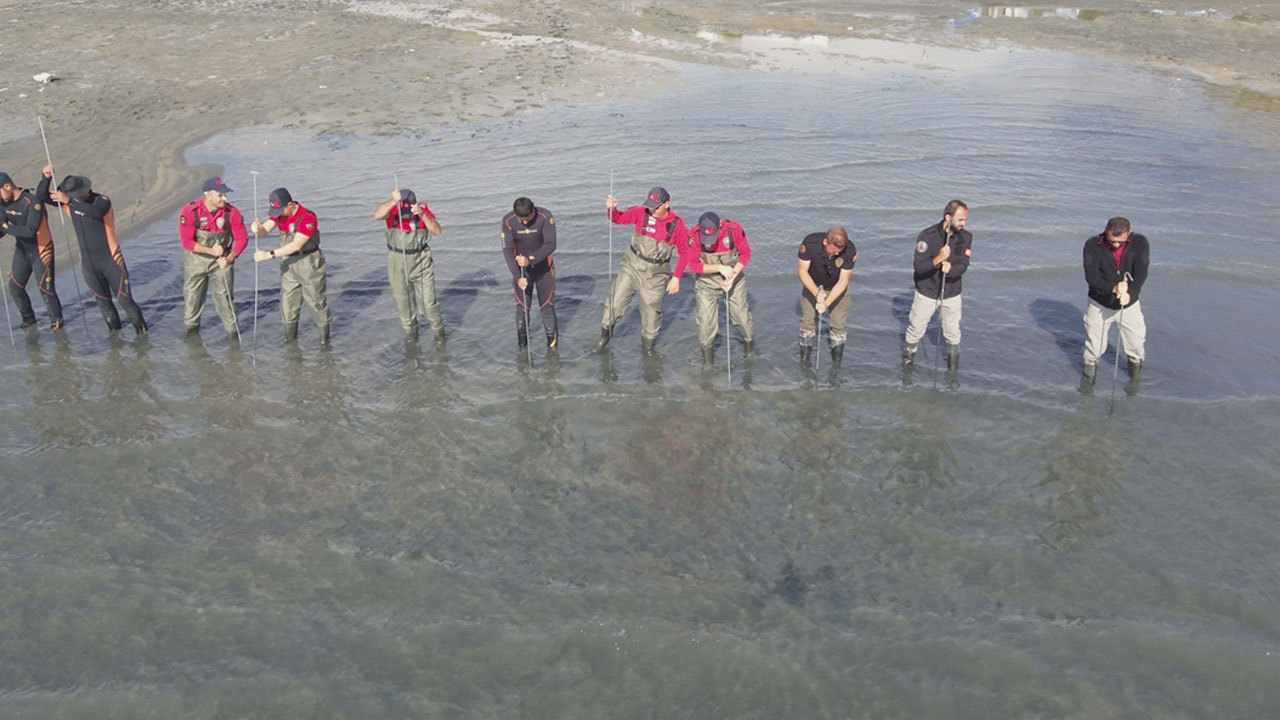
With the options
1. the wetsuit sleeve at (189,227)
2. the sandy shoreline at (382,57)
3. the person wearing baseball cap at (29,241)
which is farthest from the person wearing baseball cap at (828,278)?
the sandy shoreline at (382,57)

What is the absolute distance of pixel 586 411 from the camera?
10.8 metres

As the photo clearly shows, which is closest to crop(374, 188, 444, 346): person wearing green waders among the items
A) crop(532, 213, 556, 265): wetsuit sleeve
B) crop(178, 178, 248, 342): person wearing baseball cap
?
crop(532, 213, 556, 265): wetsuit sleeve

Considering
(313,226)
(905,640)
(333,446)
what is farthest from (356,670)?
(313,226)

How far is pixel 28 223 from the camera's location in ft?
38.7

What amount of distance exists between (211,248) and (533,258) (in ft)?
13.6

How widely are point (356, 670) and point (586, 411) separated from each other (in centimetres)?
445

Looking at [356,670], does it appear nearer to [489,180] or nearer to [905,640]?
[905,640]

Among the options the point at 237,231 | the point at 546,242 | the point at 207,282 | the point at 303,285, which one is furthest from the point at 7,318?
the point at 546,242

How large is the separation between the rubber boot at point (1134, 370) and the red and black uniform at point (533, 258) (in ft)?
23.4

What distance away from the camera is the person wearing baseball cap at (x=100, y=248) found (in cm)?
1155

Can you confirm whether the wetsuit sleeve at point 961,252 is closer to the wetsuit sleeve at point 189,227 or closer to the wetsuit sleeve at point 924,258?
the wetsuit sleeve at point 924,258

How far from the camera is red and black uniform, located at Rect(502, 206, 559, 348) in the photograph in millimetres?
11141

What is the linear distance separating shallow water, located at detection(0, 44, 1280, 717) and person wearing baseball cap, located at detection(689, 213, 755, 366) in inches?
26.7

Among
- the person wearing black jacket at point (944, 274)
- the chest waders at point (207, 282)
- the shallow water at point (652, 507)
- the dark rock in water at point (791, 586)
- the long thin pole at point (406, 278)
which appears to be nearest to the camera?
the shallow water at point (652, 507)
